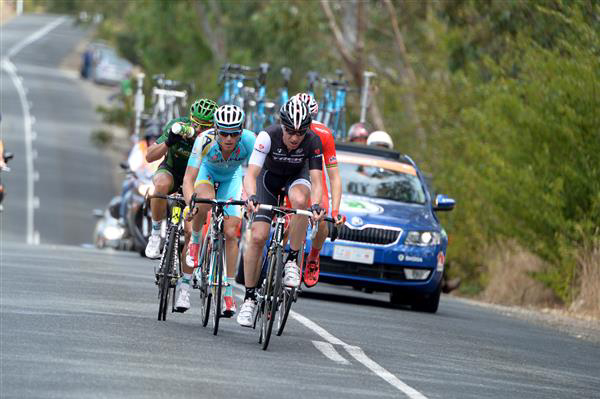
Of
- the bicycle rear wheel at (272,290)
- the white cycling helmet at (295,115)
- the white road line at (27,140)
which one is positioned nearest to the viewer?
the bicycle rear wheel at (272,290)

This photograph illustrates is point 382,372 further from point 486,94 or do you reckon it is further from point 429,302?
point 486,94

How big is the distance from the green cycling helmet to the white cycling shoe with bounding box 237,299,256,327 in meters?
1.89

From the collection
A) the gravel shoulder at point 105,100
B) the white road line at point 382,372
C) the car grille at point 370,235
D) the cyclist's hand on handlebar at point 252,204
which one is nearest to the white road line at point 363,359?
the white road line at point 382,372

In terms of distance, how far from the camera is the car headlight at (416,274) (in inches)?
759

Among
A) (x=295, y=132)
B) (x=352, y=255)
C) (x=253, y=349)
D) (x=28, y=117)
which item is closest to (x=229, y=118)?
(x=295, y=132)

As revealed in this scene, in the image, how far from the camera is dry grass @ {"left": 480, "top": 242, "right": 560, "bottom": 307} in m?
26.2

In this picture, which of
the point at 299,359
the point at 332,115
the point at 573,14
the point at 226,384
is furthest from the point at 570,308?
the point at 226,384

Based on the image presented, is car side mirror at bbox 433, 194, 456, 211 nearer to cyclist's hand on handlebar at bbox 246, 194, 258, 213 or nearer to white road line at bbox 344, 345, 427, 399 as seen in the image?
white road line at bbox 344, 345, 427, 399

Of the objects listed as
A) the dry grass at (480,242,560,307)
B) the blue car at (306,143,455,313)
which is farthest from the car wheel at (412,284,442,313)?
the dry grass at (480,242,560,307)

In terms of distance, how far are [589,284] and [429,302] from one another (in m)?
3.93

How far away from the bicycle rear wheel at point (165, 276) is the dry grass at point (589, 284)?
946cm

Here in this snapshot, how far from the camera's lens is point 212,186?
1422 cm

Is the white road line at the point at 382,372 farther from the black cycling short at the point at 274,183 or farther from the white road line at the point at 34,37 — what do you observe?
the white road line at the point at 34,37

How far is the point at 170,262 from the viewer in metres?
14.2
